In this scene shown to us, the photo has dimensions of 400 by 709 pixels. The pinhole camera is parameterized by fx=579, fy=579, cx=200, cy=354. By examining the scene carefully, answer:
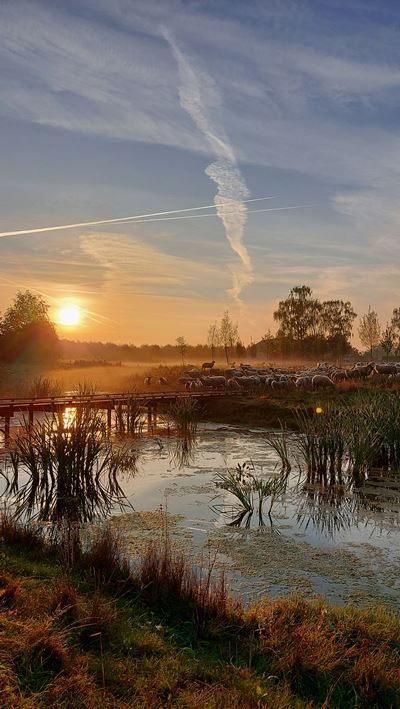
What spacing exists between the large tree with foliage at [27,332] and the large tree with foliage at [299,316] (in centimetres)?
3219

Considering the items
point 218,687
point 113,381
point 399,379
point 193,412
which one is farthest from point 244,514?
point 113,381

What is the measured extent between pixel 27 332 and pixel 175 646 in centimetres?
4519

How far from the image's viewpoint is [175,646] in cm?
507

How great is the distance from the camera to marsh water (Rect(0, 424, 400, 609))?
23.2ft

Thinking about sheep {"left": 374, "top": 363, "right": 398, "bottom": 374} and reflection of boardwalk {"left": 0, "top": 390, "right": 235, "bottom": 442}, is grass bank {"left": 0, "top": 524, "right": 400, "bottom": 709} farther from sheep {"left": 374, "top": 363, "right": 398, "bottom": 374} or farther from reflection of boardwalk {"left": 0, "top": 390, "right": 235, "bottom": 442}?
sheep {"left": 374, "top": 363, "right": 398, "bottom": 374}

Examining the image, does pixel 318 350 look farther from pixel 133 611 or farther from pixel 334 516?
pixel 133 611

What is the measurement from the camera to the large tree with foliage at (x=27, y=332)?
45656 mm

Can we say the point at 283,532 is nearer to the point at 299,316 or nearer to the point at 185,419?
the point at 185,419

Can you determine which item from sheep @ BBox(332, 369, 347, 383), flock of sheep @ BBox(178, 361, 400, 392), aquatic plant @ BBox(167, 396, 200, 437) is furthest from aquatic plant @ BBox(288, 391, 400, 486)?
sheep @ BBox(332, 369, 347, 383)

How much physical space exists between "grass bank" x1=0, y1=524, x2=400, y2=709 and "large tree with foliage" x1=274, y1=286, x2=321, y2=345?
222 feet

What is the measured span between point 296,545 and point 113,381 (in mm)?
30283

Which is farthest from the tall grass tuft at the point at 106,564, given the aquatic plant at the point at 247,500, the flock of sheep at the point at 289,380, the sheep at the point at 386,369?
the sheep at the point at 386,369

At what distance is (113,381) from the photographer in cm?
3788

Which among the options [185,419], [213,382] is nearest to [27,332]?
[213,382]
